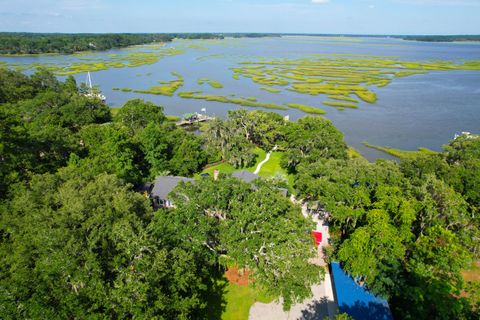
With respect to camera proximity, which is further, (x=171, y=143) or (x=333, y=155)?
(x=171, y=143)

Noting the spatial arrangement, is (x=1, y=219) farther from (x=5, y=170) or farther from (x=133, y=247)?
(x=133, y=247)

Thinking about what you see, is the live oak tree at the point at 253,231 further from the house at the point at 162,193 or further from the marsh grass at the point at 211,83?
the marsh grass at the point at 211,83

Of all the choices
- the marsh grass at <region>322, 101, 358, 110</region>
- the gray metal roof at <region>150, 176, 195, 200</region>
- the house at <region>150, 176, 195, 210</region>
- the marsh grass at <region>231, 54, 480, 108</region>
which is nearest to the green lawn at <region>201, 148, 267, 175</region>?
the gray metal roof at <region>150, 176, 195, 200</region>

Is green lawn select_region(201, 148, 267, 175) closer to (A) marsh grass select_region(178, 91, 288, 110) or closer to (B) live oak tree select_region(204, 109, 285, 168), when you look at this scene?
(B) live oak tree select_region(204, 109, 285, 168)

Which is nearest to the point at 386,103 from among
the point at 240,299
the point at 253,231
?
the point at 253,231

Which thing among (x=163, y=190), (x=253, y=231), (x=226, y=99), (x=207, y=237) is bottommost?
(x=163, y=190)

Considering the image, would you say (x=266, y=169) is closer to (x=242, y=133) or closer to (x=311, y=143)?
(x=311, y=143)

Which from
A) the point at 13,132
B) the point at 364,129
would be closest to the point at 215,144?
the point at 13,132
